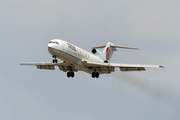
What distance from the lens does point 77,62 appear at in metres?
40.0

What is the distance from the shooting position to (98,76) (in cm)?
4350

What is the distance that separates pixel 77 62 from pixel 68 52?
2200 mm

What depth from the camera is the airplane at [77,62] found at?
37594 mm

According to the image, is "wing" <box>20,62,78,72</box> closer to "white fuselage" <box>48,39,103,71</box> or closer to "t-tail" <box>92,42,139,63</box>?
"white fuselage" <box>48,39,103,71</box>

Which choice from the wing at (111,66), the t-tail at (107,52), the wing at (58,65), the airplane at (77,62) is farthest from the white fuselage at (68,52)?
the t-tail at (107,52)

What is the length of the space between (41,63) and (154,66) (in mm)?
14460

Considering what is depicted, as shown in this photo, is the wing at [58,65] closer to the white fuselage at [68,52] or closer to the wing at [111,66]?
the white fuselage at [68,52]

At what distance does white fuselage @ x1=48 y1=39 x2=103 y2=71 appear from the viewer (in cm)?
3713

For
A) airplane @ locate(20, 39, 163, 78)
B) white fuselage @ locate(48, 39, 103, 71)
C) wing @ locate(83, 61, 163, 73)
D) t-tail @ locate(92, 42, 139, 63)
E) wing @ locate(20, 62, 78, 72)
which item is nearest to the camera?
white fuselage @ locate(48, 39, 103, 71)

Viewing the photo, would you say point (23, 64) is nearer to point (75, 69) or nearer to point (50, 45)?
point (75, 69)

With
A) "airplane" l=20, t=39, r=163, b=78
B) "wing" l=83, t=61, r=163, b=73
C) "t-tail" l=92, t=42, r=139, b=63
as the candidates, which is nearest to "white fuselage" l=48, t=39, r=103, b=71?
"airplane" l=20, t=39, r=163, b=78

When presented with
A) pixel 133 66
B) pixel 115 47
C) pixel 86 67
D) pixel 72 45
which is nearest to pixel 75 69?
pixel 86 67

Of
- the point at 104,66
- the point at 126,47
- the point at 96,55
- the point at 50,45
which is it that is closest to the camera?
the point at 50,45

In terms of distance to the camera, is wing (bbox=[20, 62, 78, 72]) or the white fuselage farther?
wing (bbox=[20, 62, 78, 72])
